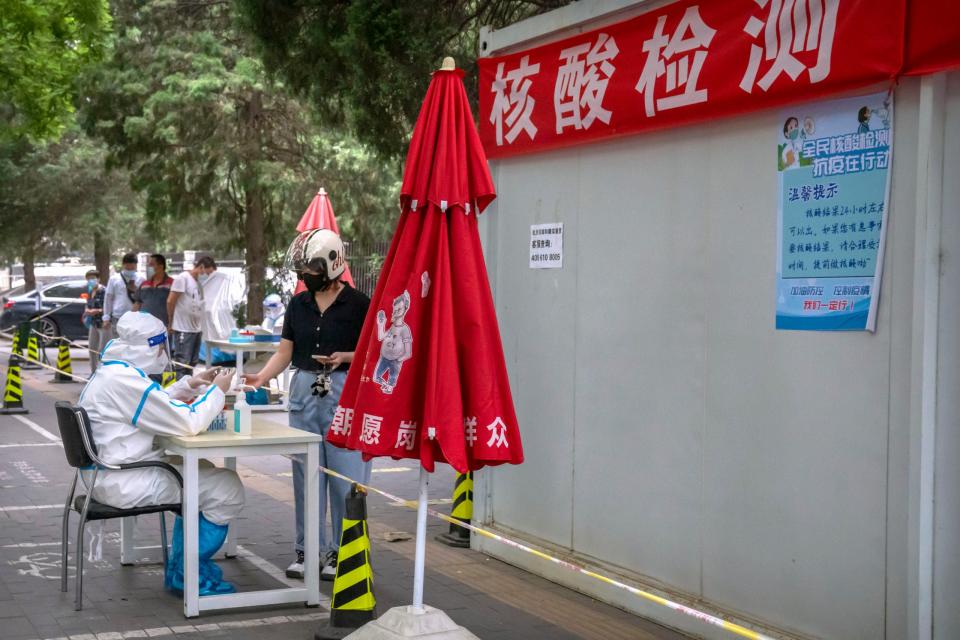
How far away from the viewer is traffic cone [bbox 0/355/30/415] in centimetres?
1503

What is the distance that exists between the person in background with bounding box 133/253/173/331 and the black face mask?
30.8 ft

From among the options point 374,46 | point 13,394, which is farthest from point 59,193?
point 374,46

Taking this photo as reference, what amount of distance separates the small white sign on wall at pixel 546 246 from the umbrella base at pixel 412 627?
8.73 feet

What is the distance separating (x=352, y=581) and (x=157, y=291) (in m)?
11.2

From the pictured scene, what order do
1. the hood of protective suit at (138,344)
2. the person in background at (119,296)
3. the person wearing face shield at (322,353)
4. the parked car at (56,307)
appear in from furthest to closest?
the parked car at (56,307), the person in background at (119,296), the person wearing face shield at (322,353), the hood of protective suit at (138,344)

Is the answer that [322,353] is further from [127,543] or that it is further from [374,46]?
[374,46]

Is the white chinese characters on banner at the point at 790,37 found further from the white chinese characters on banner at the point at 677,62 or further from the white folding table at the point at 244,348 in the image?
the white folding table at the point at 244,348

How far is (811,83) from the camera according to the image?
5.18 metres

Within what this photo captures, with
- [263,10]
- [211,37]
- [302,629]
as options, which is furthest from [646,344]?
[211,37]

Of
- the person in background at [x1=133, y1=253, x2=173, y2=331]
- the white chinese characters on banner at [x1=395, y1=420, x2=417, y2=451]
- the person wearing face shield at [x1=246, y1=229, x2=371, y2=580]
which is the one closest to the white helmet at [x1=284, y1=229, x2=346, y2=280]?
the person wearing face shield at [x1=246, y1=229, x2=371, y2=580]

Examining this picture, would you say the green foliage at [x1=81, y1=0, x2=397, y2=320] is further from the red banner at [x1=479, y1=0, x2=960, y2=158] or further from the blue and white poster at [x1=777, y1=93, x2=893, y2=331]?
the blue and white poster at [x1=777, y1=93, x2=893, y2=331]

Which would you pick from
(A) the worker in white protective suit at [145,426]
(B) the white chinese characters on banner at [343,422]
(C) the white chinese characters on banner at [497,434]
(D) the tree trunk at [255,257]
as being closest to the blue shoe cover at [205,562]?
(A) the worker in white protective suit at [145,426]

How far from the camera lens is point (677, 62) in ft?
19.9

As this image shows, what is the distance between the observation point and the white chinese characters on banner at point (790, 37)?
16.8ft
